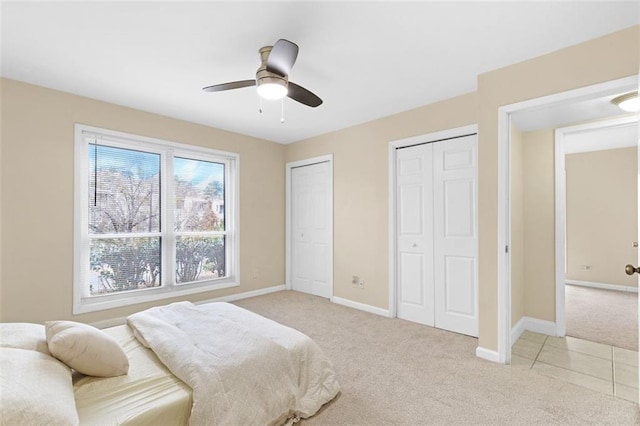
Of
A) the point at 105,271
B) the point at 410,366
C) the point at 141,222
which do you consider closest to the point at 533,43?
the point at 410,366

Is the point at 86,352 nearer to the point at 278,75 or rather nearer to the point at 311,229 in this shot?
the point at 278,75

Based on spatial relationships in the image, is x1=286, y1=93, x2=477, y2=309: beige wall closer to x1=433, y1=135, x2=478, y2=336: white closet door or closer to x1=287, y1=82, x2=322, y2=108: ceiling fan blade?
x1=433, y1=135, x2=478, y2=336: white closet door

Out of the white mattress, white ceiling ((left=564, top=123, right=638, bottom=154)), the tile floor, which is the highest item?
white ceiling ((left=564, top=123, right=638, bottom=154))

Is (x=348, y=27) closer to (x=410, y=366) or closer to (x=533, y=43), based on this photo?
(x=533, y=43)

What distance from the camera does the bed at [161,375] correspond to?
122 cm

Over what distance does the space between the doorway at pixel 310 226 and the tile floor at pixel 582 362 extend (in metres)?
2.53

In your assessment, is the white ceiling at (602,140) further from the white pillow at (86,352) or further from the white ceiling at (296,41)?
the white pillow at (86,352)

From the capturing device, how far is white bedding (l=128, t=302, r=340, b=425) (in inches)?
59.2

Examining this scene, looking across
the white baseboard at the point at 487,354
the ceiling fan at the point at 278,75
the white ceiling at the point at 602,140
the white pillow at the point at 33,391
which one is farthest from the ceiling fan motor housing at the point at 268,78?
the white ceiling at the point at 602,140

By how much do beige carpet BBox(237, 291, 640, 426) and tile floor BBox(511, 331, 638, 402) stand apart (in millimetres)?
155

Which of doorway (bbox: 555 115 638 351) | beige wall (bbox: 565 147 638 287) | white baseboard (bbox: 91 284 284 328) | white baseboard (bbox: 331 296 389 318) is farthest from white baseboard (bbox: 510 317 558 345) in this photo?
white baseboard (bbox: 91 284 284 328)

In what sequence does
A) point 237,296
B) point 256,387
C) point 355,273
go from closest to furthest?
1. point 256,387
2. point 355,273
3. point 237,296

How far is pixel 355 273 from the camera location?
431 centimetres

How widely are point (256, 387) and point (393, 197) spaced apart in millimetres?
2824
